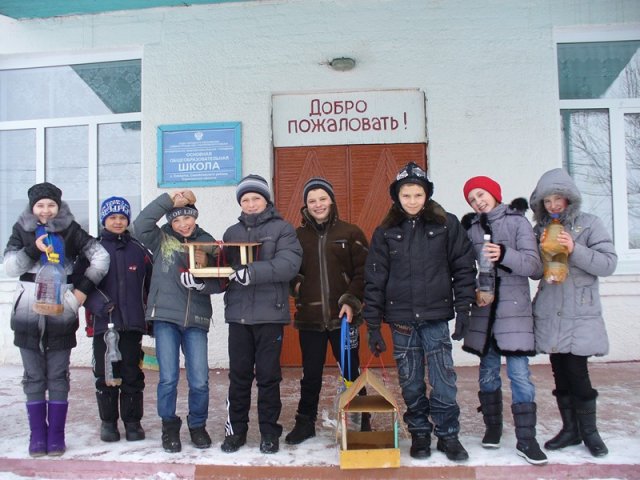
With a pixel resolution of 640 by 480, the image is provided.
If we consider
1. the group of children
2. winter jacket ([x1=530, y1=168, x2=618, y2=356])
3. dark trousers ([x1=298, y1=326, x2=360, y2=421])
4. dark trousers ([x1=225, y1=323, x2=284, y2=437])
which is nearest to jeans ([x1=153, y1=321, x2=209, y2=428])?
the group of children

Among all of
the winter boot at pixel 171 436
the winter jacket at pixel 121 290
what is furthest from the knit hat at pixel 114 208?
the winter boot at pixel 171 436

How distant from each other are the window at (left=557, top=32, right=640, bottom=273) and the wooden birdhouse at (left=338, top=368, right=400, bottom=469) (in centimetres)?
397

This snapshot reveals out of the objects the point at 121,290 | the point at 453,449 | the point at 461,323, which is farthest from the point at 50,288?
the point at 453,449

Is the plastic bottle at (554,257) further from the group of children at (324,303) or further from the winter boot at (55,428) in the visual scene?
the winter boot at (55,428)

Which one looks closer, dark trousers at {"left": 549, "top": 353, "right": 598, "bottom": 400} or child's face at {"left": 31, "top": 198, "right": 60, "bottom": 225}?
dark trousers at {"left": 549, "top": 353, "right": 598, "bottom": 400}

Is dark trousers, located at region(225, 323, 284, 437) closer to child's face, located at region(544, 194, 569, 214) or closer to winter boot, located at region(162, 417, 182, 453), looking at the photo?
winter boot, located at region(162, 417, 182, 453)

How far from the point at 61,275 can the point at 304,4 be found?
399 centimetres

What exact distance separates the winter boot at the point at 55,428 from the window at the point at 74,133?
319 cm

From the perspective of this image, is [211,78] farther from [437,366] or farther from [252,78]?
[437,366]

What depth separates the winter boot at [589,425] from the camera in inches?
137

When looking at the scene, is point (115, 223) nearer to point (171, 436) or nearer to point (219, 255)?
point (219, 255)

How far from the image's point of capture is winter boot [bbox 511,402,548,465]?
134 inches

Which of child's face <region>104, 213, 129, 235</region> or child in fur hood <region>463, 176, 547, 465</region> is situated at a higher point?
child's face <region>104, 213, 129, 235</region>

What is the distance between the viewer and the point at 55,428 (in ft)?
12.1
